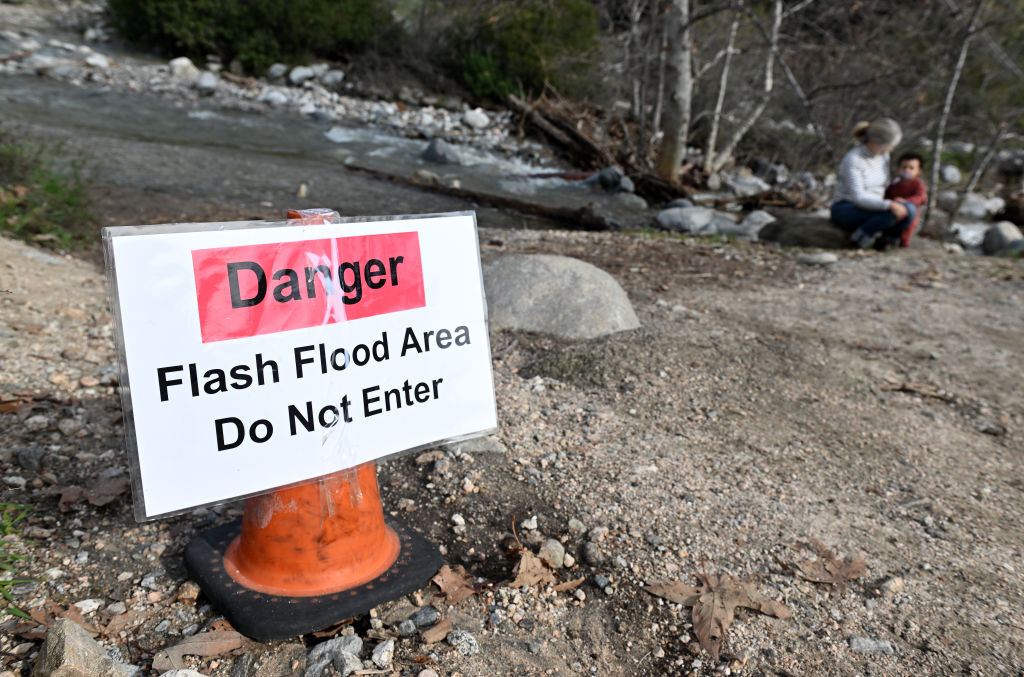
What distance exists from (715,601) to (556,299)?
99.0 inches

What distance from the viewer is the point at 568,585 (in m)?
2.35

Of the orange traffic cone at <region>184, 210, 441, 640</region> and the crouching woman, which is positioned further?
the crouching woman

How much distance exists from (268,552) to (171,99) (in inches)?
574

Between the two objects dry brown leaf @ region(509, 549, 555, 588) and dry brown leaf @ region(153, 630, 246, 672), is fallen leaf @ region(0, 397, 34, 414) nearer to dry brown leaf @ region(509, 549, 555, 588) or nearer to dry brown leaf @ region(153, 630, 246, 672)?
dry brown leaf @ region(153, 630, 246, 672)

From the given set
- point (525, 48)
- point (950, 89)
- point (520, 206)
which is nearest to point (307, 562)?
point (520, 206)

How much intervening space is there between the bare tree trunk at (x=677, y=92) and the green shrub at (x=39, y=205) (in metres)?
7.64

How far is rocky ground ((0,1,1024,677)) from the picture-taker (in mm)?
2066

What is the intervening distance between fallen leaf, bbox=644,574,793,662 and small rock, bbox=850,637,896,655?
19 cm

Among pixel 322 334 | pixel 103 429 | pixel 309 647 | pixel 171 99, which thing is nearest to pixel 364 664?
pixel 309 647

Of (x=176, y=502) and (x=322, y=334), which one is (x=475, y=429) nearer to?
(x=322, y=334)

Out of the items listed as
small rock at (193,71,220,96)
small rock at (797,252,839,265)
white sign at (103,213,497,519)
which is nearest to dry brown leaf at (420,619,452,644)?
white sign at (103,213,497,519)

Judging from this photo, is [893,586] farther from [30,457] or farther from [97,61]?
[97,61]

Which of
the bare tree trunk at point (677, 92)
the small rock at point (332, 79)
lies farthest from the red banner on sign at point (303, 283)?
the small rock at point (332, 79)

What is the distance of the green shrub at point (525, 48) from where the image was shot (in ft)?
51.9
